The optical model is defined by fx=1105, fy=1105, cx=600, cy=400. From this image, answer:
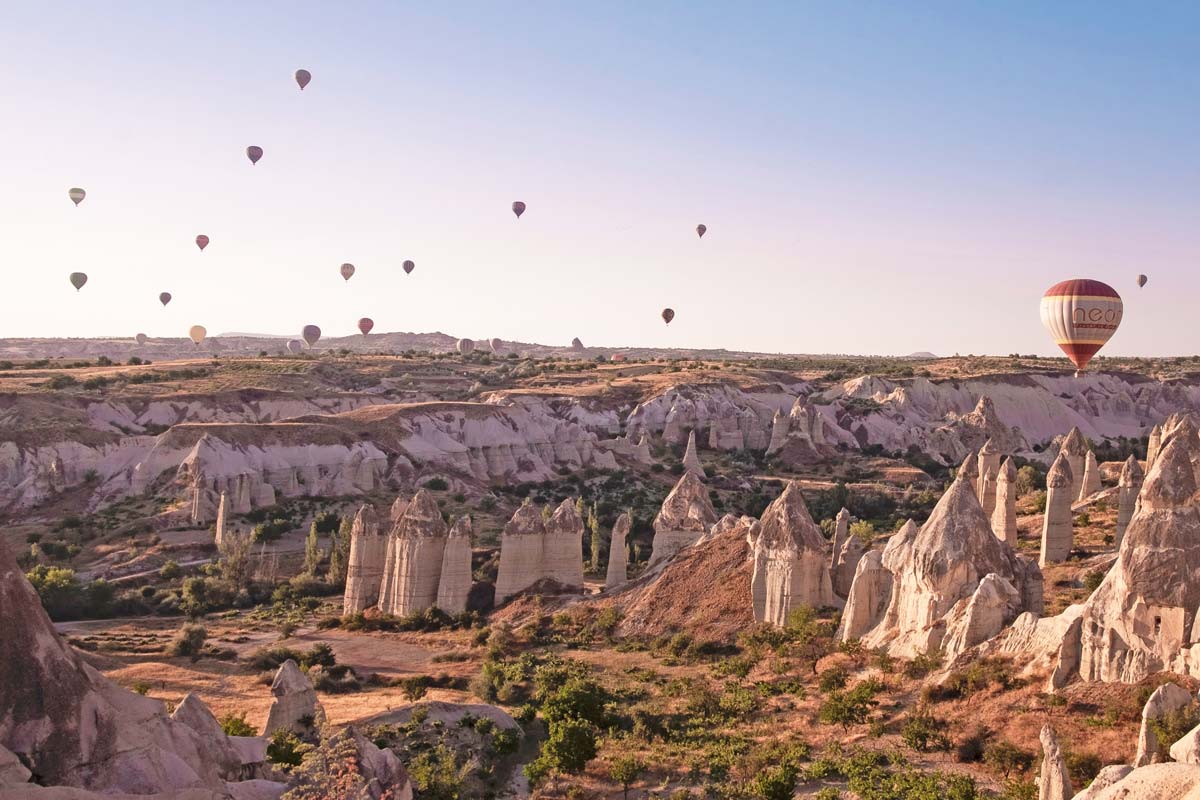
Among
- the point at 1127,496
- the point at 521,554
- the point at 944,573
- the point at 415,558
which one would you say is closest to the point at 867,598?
the point at 944,573

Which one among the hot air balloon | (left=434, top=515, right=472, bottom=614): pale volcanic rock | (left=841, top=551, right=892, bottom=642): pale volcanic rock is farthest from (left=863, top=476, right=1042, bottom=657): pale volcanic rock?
the hot air balloon

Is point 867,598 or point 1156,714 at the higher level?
point 1156,714

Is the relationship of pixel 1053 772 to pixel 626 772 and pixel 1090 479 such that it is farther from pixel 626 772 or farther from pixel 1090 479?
pixel 1090 479

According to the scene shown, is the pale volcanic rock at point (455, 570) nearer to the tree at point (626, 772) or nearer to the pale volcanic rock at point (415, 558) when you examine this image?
the pale volcanic rock at point (415, 558)

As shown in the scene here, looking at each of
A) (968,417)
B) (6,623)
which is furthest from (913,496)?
(6,623)

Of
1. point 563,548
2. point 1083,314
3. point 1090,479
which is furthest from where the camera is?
point 1083,314

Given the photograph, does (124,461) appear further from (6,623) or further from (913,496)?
(6,623)
